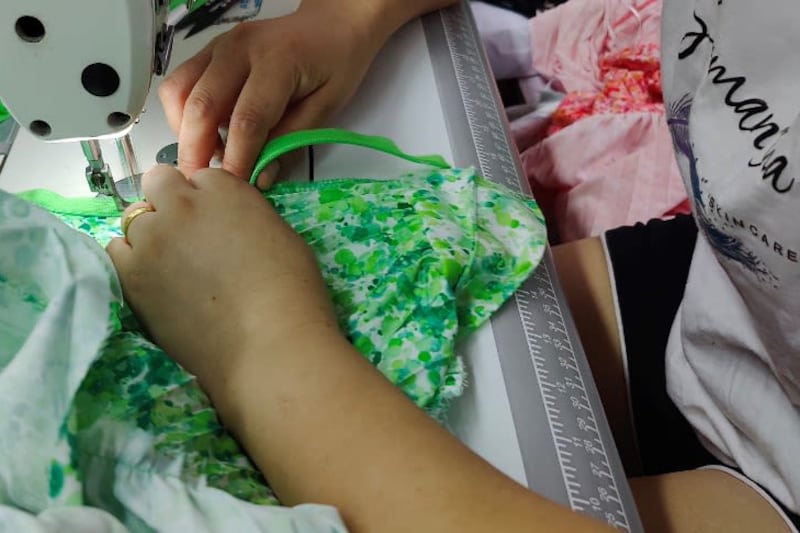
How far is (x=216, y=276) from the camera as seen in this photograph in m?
0.50

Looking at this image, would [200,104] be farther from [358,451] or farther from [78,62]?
[358,451]

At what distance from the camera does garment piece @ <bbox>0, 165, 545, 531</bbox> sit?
1.23ft

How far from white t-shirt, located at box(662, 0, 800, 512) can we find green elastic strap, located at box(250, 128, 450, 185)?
0.19 metres

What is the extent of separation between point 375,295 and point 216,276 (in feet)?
0.33

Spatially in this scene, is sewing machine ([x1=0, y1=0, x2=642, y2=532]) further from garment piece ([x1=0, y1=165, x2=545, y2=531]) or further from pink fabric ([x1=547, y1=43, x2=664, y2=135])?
pink fabric ([x1=547, y1=43, x2=664, y2=135])

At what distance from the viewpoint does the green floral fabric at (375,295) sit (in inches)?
15.9

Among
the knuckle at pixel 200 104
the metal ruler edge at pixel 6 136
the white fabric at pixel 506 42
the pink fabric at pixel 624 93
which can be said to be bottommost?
the metal ruler edge at pixel 6 136

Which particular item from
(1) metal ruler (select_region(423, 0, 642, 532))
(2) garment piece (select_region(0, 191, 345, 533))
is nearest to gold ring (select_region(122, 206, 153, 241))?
(2) garment piece (select_region(0, 191, 345, 533))

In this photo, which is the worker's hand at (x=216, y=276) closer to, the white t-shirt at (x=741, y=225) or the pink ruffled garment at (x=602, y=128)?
the white t-shirt at (x=741, y=225)

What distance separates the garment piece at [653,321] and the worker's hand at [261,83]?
317 millimetres

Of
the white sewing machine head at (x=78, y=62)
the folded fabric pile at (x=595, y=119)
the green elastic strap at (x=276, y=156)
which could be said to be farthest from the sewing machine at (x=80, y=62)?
the folded fabric pile at (x=595, y=119)

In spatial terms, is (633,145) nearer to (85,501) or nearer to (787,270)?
(787,270)

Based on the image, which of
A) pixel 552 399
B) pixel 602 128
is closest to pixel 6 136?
pixel 552 399

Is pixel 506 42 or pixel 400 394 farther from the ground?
pixel 506 42
